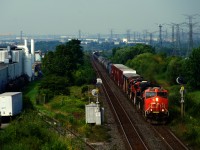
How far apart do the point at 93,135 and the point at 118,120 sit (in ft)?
20.6

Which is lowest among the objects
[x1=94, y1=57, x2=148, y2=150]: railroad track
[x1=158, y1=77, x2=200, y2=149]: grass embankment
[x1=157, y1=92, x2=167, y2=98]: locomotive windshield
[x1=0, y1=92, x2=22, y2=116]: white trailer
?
[x1=94, y1=57, x2=148, y2=150]: railroad track

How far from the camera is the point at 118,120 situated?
112ft

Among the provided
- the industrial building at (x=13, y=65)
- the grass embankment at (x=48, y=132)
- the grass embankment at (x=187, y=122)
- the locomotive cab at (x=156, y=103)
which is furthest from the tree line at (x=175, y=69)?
the locomotive cab at (x=156, y=103)

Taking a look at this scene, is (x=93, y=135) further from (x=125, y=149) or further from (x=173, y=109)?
(x=173, y=109)

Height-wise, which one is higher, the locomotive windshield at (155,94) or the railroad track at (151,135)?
the locomotive windshield at (155,94)

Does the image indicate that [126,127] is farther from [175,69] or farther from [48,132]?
[175,69]

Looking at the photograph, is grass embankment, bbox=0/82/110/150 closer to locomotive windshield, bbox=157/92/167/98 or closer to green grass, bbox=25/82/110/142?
green grass, bbox=25/82/110/142

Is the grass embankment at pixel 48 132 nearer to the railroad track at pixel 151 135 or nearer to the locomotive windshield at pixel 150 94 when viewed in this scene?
the railroad track at pixel 151 135

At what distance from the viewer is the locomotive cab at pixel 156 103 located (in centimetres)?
3100

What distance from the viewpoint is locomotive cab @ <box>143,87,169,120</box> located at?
31.0m

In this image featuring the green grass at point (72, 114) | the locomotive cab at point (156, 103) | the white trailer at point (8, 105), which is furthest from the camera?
the white trailer at point (8, 105)

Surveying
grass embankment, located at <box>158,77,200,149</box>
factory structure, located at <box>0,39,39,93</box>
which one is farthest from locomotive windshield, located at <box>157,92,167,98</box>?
factory structure, located at <box>0,39,39,93</box>

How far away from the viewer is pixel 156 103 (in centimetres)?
3100

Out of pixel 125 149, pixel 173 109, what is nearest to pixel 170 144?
pixel 125 149
